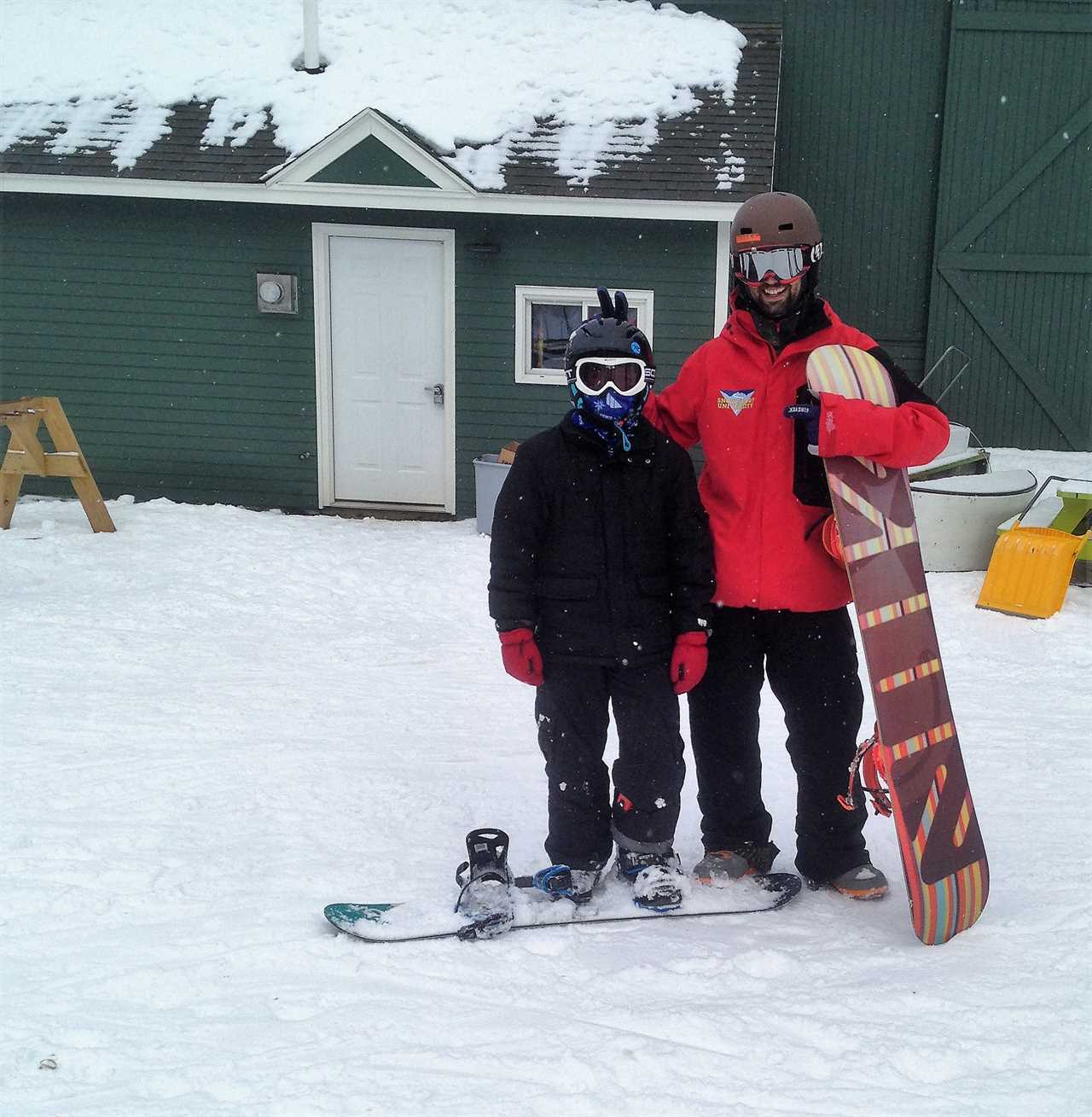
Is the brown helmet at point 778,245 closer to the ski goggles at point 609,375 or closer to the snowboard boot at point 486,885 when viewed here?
the ski goggles at point 609,375

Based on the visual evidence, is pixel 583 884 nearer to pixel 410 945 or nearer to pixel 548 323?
pixel 410 945

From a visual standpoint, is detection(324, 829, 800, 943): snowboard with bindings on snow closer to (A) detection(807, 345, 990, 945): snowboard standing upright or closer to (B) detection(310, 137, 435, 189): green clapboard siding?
(A) detection(807, 345, 990, 945): snowboard standing upright

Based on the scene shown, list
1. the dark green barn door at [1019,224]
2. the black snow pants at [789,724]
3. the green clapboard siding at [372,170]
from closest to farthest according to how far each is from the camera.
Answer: the black snow pants at [789,724]
the green clapboard siding at [372,170]
the dark green barn door at [1019,224]

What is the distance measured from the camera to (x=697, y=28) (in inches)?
382

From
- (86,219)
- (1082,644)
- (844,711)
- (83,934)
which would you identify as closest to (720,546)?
(844,711)

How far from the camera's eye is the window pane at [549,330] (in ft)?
29.1

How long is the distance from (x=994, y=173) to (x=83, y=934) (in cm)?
1101

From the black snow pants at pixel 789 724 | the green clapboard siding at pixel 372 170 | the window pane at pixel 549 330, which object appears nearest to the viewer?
the black snow pants at pixel 789 724

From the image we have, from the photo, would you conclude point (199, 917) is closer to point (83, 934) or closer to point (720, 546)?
point (83, 934)

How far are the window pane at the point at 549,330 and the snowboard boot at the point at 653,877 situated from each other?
20.2ft

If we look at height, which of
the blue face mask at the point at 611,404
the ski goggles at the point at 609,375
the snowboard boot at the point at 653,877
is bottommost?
the snowboard boot at the point at 653,877

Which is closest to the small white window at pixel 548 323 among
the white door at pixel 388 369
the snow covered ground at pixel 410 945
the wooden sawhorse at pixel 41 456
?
the white door at pixel 388 369

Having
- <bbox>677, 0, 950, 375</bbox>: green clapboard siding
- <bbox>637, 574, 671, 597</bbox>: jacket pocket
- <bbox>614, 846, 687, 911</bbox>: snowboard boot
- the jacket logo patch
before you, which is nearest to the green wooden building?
<bbox>677, 0, 950, 375</bbox>: green clapboard siding

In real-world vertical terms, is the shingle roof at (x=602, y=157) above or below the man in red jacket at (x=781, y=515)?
above
